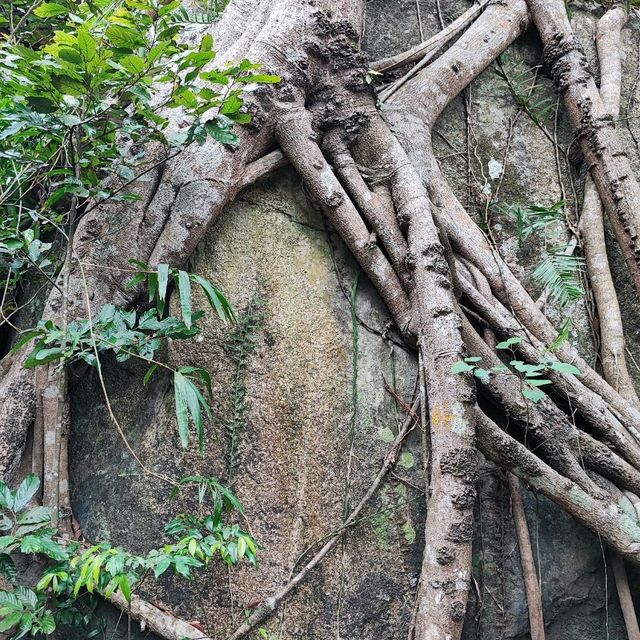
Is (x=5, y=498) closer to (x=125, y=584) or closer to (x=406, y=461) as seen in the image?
(x=125, y=584)

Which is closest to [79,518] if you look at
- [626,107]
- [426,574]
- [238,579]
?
[238,579]

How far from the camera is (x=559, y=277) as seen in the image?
9.81 feet

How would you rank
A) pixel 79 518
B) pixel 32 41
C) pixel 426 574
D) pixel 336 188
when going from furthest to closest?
pixel 32 41, pixel 336 188, pixel 79 518, pixel 426 574

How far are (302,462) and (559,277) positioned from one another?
1486 mm

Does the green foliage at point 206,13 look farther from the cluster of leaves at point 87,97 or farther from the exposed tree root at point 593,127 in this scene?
the exposed tree root at point 593,127

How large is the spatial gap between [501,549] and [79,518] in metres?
1.59

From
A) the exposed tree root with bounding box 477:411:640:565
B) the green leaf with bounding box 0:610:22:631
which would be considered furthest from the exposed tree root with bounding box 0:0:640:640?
the green leaf with bounding box 0:610:22:631

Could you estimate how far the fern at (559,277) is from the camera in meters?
2.98

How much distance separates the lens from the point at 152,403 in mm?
2500

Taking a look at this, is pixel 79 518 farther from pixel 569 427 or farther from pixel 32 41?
pixel 32 41

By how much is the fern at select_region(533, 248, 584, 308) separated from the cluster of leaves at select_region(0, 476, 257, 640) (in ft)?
5.83

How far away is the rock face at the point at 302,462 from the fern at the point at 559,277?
82 cm

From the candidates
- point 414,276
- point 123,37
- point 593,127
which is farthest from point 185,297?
point 593,127

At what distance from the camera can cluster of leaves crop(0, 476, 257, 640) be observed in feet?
5.87
